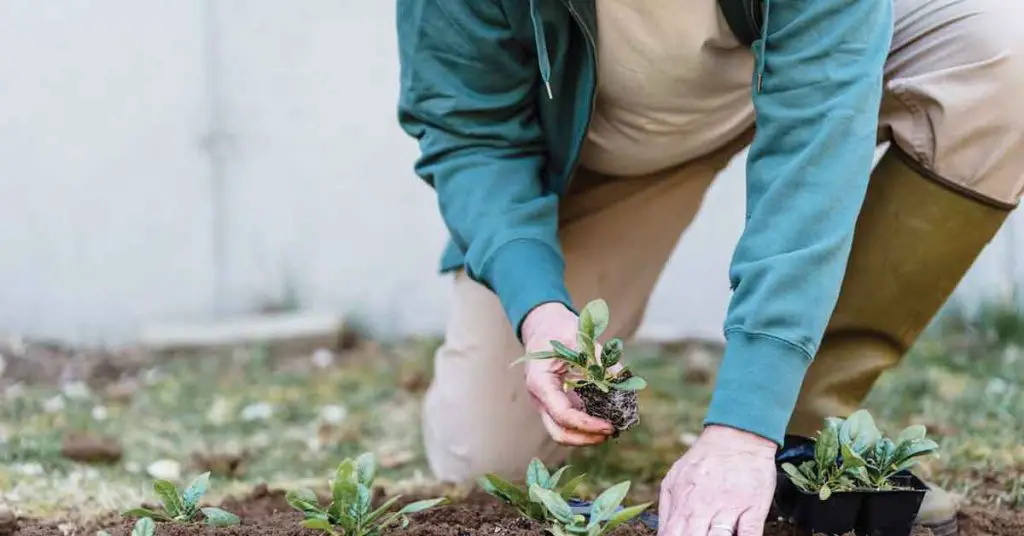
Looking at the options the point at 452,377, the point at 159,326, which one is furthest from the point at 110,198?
the point at 452,377

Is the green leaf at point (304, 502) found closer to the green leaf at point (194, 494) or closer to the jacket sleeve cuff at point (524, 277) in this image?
the green leaf at point (194, 494)

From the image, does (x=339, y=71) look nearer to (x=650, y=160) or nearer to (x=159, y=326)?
(x=159, y=326)

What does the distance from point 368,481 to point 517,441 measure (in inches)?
36.0

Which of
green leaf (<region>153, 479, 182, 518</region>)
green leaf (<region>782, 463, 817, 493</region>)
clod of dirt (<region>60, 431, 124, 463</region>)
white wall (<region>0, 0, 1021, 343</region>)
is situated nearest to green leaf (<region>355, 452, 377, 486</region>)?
green leaf (<region>153, 479, 182, 518</region>)

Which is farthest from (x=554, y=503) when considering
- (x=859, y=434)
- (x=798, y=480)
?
(x=859, y=434)

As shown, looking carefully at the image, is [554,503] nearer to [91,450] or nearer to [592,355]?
[592,355]

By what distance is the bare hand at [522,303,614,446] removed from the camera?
176 cm

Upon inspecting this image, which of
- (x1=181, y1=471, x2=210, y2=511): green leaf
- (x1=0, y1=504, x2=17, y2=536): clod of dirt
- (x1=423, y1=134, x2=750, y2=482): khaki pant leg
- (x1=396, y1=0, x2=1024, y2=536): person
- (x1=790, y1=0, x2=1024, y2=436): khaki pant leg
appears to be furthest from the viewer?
(x1=423, y1=134, x2=750, y2=482): khaki pant leg

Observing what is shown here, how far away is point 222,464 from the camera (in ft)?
9.09

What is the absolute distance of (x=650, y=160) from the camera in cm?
245

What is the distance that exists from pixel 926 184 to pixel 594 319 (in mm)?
728

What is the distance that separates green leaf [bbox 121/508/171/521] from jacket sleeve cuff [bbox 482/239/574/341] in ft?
1.95

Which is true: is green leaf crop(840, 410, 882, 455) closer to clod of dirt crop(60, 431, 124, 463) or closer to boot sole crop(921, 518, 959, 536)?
boot sole crop(921, 518, 959, 536)

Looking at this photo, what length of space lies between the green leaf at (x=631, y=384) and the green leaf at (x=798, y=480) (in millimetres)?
265
